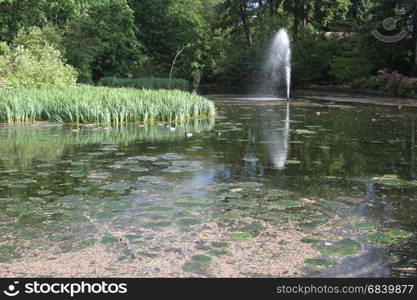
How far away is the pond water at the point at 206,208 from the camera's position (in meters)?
3.39

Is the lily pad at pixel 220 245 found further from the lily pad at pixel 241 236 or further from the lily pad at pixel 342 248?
the lily pad at pixel 342 248

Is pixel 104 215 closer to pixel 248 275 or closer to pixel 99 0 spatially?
pixel 248 275

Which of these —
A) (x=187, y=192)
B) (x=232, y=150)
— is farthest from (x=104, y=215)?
(x=232, y=150)

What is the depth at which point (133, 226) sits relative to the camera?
4.12 m

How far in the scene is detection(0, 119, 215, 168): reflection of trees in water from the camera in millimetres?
7421

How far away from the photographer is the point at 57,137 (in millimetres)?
9328

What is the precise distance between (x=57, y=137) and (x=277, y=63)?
97.8ft

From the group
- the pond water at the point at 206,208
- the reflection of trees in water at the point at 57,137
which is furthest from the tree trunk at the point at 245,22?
the pond water at the point at 206,208

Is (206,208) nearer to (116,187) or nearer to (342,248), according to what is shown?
(116,187)

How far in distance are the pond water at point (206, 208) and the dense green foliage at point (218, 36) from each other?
49.0 feet

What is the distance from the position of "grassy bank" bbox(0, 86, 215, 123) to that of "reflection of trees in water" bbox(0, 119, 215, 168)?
0.54 metres

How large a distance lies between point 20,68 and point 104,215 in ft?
38.3

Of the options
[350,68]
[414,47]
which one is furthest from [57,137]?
[350,68]

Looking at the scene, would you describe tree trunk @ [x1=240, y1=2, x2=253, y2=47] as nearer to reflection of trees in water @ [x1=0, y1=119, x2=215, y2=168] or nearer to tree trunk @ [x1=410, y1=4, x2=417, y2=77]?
tree trunk @ [x1=410, y1=4, x2=417, y2=77]
